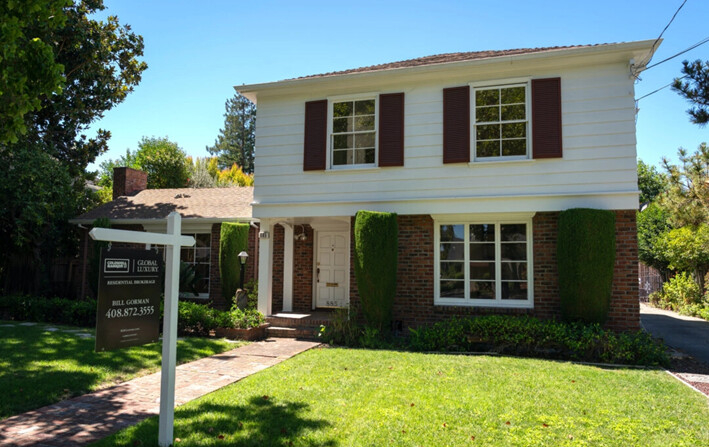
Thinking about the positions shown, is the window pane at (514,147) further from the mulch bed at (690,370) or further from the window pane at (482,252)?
the mulch bed at (690,370)

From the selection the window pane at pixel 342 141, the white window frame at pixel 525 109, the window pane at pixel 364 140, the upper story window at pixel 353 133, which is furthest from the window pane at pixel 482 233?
the window pane at pixel 342 141

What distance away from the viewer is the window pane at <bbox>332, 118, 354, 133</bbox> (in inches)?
440

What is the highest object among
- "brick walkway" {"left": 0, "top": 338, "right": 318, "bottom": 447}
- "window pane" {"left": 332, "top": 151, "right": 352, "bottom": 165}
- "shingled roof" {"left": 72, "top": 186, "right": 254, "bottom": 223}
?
"window pane" {"left": 332, "top": 151, "right": 352, "bottom": 165}

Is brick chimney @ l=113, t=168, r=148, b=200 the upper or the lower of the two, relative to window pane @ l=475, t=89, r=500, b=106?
lower

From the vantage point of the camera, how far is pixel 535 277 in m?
9.70

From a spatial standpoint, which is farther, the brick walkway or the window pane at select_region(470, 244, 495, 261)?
the window pane at select_region(470, 244, 495, 261)

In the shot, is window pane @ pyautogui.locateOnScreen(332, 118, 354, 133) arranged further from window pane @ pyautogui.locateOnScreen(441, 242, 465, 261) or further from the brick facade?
window pane @ pyautogui.locateOnScreen(441, 242, 465, 261)

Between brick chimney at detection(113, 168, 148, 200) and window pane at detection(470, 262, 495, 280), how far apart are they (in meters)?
13.6

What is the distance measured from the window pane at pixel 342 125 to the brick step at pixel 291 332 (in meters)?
4.70

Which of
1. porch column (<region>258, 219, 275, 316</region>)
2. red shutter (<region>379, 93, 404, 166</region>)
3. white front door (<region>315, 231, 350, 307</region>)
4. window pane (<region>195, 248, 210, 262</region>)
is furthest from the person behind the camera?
window pane (<region>195, 248, 210, 262</region>)

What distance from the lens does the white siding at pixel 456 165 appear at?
9289mm

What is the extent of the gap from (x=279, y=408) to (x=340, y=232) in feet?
25.8

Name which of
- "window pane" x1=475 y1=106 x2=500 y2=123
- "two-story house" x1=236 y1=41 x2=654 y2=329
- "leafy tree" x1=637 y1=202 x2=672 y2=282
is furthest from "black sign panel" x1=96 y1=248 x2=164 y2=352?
"leafy tree" x1=637 y1=202 x2=672 y2=282

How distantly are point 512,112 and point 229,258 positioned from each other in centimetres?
787
